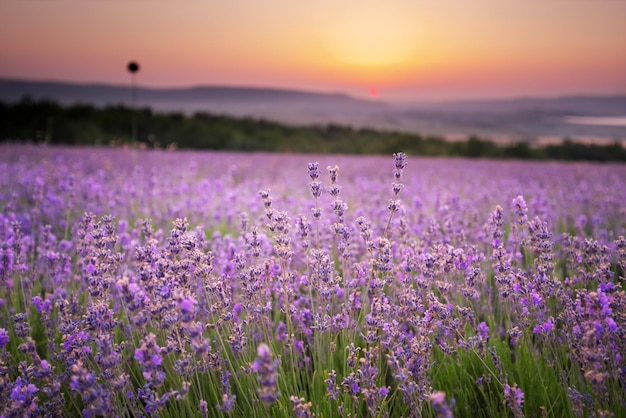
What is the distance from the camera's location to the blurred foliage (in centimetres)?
2410

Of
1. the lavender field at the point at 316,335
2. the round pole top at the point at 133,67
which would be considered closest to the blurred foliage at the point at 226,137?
the round pole top at the point at 133,67

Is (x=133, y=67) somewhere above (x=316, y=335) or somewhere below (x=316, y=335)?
above

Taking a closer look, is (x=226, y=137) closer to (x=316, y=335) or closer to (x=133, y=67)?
(x=133, y=67)

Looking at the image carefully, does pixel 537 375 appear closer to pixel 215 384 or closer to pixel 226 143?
pixel 215 384

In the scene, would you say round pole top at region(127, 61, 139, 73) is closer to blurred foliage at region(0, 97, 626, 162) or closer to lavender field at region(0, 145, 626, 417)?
lavender field at region(0, 145, 626, 417)

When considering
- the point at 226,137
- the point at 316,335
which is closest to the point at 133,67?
the point at 316,335

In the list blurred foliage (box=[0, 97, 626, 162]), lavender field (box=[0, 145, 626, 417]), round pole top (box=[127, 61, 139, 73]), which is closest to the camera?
lavender field (box=[0, 145, 626, 417])

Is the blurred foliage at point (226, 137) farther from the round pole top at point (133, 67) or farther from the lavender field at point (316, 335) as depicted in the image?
the lavender field at point (316, 335)

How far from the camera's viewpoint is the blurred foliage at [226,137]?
2410 centimetres

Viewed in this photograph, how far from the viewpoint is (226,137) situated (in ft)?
88.8

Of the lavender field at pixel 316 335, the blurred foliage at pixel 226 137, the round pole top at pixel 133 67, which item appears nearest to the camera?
the lavender field at pixel 316 335

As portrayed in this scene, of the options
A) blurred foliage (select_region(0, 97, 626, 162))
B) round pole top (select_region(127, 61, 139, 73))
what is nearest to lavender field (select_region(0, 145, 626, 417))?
round pole top (select_region(127, 61, 139, 73))

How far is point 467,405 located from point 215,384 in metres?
1.12

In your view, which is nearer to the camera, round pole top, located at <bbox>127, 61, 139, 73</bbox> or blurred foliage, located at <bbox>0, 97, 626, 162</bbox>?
round pole top, located at <bbox>127, 61, 139, 73</bbox>
